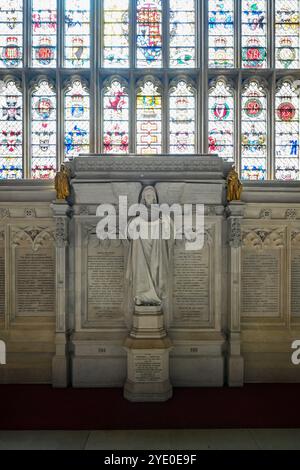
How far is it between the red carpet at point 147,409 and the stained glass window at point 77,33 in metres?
7.60

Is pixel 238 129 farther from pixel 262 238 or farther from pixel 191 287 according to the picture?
pixel 191 287

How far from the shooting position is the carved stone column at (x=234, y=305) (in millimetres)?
7672

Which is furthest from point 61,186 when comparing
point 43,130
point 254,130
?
point 254,130

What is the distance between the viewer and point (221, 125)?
958 centimetres

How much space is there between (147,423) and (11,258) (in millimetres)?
4262

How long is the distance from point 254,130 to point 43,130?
17.3 ft

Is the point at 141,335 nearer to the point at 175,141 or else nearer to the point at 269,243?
the point at 269,243

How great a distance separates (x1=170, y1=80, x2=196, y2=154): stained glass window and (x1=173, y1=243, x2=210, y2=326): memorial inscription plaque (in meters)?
3.00

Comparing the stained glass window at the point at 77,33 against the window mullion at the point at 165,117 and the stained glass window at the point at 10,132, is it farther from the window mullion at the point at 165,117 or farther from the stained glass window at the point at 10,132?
the window mullion at the point at 165,117

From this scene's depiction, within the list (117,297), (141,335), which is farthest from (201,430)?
(117,297)

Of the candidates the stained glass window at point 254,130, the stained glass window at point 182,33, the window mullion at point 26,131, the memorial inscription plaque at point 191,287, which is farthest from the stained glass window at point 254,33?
the window mullion at point 26,131

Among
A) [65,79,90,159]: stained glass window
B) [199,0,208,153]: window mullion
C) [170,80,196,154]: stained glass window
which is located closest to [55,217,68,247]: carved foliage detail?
[65,79,90,159]: stained glass window

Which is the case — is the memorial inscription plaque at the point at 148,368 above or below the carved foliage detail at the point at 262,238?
below

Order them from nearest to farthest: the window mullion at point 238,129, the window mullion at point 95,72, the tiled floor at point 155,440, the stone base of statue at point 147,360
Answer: the tiled floor at point 155,440, the stone base of statue at point 147,360, the window mullion at point 95,72, the window mullion at point 238,129
